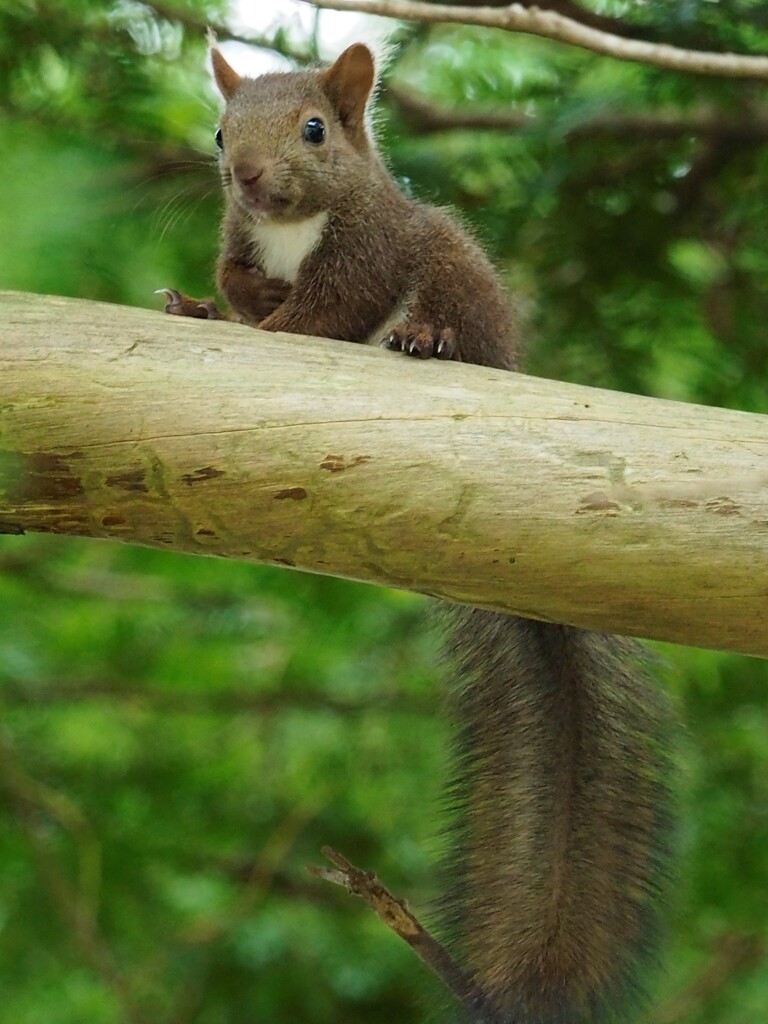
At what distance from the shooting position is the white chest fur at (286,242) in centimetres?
276

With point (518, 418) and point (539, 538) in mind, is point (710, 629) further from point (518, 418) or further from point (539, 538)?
point (518, 418)

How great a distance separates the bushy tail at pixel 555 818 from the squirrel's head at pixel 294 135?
94 centimetres

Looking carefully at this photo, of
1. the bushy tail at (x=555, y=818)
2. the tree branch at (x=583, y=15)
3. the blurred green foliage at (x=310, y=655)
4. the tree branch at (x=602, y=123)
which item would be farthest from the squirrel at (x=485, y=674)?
the tree branch at (x=602, y=123)

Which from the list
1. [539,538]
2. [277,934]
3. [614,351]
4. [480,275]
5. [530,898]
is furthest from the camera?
[277,934]

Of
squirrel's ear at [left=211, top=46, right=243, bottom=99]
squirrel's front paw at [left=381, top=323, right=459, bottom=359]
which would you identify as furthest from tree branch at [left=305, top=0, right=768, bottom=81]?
squirrel's front paw at [left=381, top=323, right=459, bottom=359]

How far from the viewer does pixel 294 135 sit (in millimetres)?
2703

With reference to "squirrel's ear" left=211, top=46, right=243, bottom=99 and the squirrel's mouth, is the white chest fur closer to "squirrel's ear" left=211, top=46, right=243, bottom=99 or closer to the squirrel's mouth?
the squirrel's mouth

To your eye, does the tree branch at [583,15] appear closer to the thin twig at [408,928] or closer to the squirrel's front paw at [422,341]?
the squirrel's front paw at [422,341]

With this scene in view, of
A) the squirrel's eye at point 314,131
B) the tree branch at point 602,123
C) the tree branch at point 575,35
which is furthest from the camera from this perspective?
the tree branch at point 602,123

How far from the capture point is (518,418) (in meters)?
2.01

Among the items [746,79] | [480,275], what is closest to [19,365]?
[480,275]

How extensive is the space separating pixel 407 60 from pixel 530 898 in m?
2.30

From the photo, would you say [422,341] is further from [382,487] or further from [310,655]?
[310,655]

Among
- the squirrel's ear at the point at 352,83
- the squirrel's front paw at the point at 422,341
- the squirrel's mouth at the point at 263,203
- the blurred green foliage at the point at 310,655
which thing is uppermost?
the squirrel's ear at the point at 352,83
